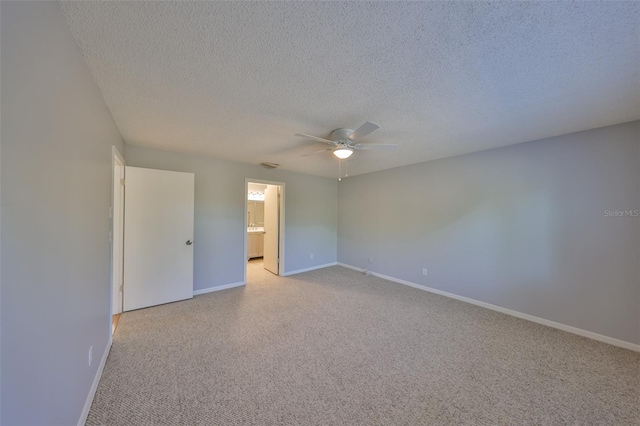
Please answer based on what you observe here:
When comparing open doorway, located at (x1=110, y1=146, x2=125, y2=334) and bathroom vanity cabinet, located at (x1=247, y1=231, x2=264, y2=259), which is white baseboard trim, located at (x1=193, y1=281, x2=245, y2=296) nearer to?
open doorway, located at (x1=110, y1=146, x2=125, y2=334)

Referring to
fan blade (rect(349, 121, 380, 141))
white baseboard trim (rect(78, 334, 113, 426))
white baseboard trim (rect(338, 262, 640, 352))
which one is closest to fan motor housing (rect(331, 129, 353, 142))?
fan blade (rect(349, 121, 380, 141))

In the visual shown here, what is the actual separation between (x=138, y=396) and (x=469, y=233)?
4.25m

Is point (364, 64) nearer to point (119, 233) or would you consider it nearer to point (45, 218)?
point (45, 218)

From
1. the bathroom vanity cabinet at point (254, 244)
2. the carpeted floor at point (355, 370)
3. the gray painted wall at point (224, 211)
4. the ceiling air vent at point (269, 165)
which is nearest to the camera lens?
the carpeted floor at point (355, 370)

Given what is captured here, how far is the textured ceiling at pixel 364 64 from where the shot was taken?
1.12 meters

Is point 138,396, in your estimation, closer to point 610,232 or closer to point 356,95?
point 356,95

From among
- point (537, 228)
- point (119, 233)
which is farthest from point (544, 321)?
point (119, 233)

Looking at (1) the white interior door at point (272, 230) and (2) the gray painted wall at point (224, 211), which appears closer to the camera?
(2) the gray painted wall at point (224, 211)

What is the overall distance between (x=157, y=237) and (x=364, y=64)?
135 inches

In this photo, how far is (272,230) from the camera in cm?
499

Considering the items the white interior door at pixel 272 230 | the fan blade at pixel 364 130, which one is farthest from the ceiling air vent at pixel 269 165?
the fan blade at pixel 364 130

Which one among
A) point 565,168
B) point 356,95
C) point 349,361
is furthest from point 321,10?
point 565,168

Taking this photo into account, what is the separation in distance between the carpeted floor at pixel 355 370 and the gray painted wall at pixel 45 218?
Answer: 0.56 metres

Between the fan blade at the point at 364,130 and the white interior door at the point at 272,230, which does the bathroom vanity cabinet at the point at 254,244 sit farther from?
the fan blade at the point at 364,130
